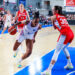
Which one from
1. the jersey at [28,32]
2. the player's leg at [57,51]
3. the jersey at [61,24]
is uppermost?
the jersey at [61,24]

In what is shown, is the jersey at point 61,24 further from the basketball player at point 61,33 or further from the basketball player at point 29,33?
the basketball player at point 29,33

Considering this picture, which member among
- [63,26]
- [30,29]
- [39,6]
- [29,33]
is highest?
[63,26]

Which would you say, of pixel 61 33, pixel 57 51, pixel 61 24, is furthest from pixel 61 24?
pixel 57 51

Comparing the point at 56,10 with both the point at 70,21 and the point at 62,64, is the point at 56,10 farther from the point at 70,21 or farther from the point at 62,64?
the point at 70,21

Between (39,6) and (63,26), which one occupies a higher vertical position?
(63,26)

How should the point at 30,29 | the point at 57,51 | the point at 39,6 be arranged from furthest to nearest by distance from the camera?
the point at 39,6 → the point at 30,29 → the point at 57,51

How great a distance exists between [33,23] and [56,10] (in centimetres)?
67

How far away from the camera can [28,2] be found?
2791cm

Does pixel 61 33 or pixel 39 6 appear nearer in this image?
pixel 61 33

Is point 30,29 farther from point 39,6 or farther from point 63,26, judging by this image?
point 39,6

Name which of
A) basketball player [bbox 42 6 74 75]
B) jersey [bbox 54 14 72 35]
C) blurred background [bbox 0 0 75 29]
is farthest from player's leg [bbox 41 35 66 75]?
blurred background [bbox 0 0 75 29]

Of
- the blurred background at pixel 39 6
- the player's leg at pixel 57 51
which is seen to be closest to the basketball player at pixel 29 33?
the player's leg at pixel 57 51

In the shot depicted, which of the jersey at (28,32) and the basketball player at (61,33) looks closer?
the basketball player at (61,33)

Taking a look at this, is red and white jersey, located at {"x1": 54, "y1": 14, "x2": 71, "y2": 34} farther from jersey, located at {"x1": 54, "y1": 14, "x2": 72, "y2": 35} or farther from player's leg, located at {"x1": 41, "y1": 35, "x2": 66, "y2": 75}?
player's leg, located at {"x1": 41, "y1": 35, "x2": 66, "y2": 75}
